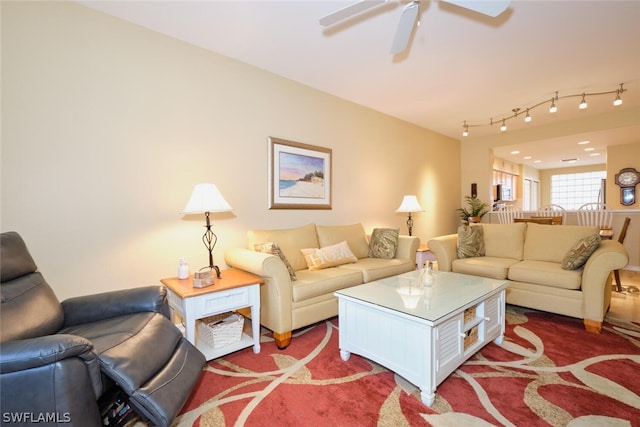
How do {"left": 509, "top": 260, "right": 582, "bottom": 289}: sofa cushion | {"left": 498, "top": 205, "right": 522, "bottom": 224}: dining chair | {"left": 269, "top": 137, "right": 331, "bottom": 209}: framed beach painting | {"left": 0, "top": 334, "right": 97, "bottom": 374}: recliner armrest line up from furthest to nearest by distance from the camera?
{"left": 498, "top": 205, "right": 522, "bottom": 224}: dining chair < {"left": 269, "top": 137, "right": 331, "bottom": 209}: framed beach painting < {"left": 509, "top": 260, "right": 582, "bottom": 289}: sofa cushion < {"left": 0, "top": 334, "right": 97, "bottom": 374}: recliner armrest

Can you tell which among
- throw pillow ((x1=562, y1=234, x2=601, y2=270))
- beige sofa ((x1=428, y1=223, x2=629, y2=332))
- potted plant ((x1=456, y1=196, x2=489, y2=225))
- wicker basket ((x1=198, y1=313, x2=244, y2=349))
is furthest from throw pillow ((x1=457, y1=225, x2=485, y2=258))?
wicker basket ((x1=198, y1=313, x2=244, y2=349))

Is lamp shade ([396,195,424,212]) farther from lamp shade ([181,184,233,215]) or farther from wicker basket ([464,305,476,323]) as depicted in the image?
lamp shade ([181,184,233,215])

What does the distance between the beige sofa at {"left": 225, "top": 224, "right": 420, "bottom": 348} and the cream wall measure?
0.30 m

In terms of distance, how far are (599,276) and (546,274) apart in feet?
1.21

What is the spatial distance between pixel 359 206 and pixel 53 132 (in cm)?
324

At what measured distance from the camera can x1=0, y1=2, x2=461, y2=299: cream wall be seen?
1.95 metres

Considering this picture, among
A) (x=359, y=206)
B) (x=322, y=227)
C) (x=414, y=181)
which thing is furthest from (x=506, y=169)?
(x=322, y=227)

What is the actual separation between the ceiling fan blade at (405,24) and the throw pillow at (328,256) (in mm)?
1928

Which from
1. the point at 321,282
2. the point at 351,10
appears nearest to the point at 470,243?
the point at 321,282

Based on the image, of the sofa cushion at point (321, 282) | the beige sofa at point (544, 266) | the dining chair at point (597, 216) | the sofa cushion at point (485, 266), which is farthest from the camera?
the dining chair at point (597, 216)

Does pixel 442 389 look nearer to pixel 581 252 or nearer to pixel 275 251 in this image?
pixel 275 251

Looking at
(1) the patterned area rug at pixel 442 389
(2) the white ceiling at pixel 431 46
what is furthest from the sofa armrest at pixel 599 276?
(2) the white ceiling at pixel 431 46

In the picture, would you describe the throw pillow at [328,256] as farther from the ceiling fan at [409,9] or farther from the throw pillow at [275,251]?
the ceiling fan at [409,9]

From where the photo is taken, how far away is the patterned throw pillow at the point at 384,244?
3.52 meters
